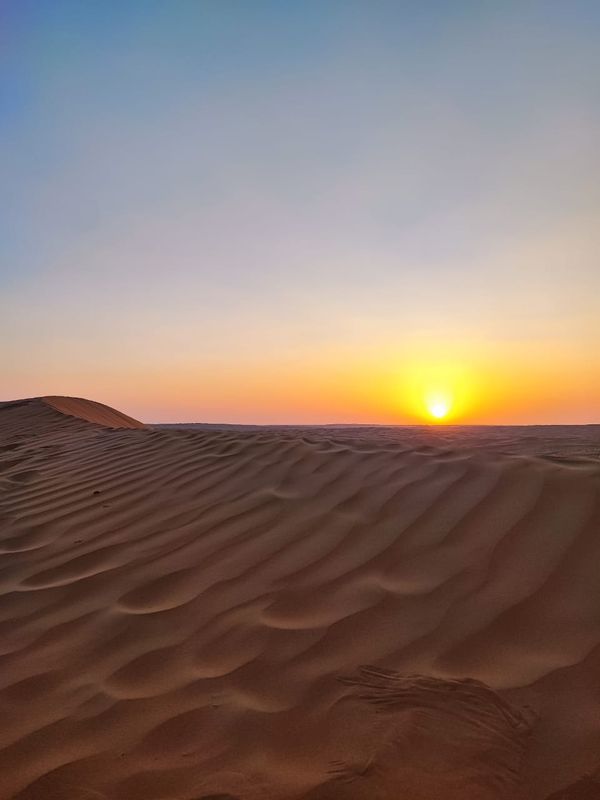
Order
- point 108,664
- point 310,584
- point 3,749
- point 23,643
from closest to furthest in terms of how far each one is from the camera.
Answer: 1. point 3,749
2. point 108,664
3. point 23,643
4. point 310,584

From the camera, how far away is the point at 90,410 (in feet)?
48.5

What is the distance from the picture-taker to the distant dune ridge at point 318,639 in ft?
5.16

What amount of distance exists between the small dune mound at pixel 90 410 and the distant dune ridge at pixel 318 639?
9.96m

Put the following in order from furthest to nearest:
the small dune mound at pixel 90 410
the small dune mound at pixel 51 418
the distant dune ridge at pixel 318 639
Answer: the small dune mound at pixel 90 410
the small dune mound at pixel 51 418
the distant dune ridge at pixel 318 639

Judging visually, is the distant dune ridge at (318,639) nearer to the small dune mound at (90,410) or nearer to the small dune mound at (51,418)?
the small dune mound at (51,418)

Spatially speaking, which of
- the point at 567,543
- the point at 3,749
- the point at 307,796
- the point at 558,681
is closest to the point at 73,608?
the point at 3,749

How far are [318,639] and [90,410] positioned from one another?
13.7m

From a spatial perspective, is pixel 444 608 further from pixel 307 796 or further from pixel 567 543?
pixel 307 796

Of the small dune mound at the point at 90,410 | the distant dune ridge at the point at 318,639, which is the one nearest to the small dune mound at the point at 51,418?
the small dune mound at the point at 90,410

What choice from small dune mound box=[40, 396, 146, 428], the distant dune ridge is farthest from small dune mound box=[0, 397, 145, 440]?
the distant dune ridge

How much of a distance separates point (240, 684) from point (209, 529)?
1.44 meters

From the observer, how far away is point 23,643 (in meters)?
2.36

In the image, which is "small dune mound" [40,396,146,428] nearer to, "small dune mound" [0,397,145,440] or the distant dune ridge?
"small dune mound" [0,397,145,440]

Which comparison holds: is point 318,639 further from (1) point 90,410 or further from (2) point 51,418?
(1) point 90,410
